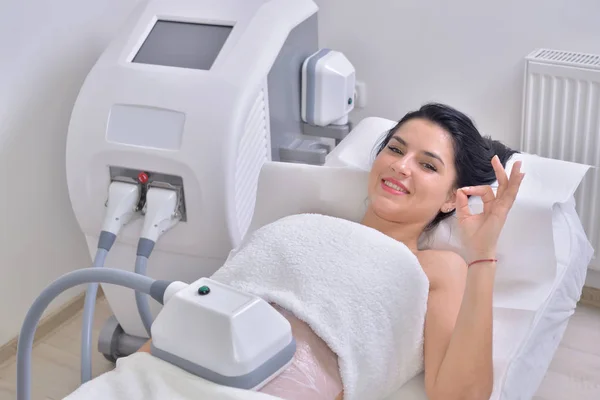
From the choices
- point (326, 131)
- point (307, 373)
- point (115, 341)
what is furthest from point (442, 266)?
point (115, 341)

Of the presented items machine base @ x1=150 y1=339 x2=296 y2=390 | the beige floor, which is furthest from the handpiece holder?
the beige floor

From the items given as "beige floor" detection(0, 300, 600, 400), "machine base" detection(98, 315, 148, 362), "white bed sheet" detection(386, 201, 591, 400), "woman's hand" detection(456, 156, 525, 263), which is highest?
"woman's hand" detection(456, 156, 525, 263)

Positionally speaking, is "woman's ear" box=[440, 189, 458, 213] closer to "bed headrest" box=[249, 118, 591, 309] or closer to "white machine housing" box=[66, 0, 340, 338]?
"bed headrest" box=[249, 118, 591, 309]

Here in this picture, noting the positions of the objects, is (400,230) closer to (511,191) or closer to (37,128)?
(511,191)

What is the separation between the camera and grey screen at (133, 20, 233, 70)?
1.98m

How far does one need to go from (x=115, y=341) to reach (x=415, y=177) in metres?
0.94

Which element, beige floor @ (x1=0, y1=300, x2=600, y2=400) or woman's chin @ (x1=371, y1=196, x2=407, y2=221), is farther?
beige floor @ (x1=0, y1=300, x2=600, y2=400)

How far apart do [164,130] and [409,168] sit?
0.57 meters

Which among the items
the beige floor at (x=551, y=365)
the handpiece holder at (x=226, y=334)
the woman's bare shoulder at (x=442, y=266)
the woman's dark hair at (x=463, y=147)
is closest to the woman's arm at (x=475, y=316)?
the woman's bare shoulder at (x=442, y=266)

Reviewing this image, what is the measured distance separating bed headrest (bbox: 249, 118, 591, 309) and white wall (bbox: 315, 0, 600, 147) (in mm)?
402

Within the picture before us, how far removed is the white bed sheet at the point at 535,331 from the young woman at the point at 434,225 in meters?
0.07

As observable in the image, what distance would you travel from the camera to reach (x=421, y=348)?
5.06 ft

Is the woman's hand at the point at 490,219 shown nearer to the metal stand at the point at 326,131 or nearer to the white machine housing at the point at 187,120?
the white machine housing at the point at 187,120

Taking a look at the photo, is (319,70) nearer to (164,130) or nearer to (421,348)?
(164,130)
